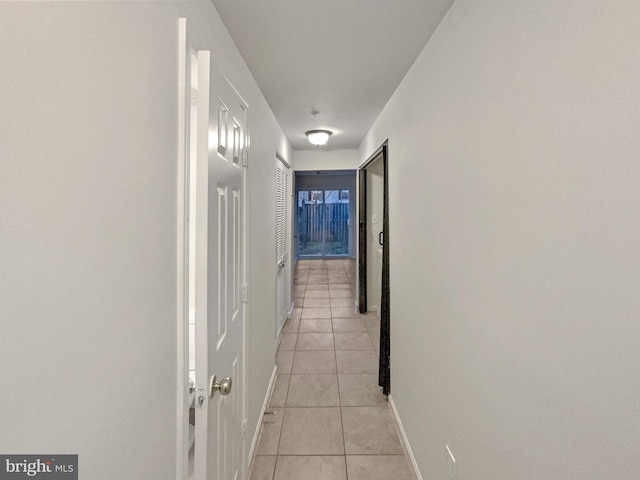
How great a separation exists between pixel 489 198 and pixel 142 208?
3.43ft

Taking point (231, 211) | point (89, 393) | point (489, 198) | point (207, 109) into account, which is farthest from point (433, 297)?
point (89, 393)

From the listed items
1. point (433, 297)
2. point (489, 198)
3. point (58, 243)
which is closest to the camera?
point (58, 243)

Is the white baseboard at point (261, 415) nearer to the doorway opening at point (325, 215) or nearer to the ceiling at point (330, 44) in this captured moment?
the ceiling at point (330, 44)

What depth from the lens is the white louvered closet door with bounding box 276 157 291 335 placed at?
3.48 m

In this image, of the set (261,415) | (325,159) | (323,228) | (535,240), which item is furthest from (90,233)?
(323,228)

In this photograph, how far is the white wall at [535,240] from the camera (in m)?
0.61

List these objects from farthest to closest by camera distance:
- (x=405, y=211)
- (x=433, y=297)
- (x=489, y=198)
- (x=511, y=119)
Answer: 1. (x=405, y=211)
2. (x=433, y=297)
3. (x=489, y=198)
4. (x=511, y=119)

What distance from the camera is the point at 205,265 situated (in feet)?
3.29

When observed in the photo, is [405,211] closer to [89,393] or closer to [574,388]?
[574,388]

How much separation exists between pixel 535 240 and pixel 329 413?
217 centimetres

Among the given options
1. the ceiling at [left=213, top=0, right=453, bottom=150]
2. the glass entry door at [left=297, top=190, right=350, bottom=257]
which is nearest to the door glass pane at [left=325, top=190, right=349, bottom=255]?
the glass entry door at [left=297, top=190, right=350, bottom=257]

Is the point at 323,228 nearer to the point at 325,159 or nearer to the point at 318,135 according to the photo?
the point at 325,159

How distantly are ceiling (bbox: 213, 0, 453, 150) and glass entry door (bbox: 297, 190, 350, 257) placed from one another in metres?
6.34

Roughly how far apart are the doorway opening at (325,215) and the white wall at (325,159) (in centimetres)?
400
